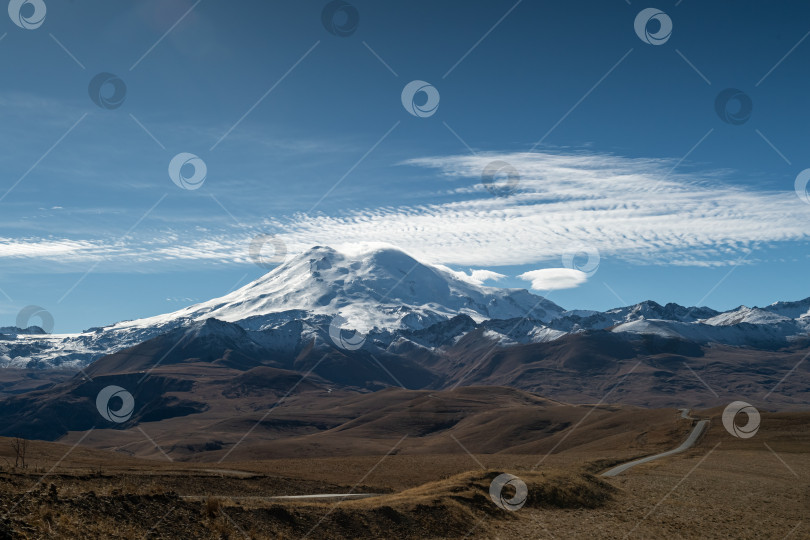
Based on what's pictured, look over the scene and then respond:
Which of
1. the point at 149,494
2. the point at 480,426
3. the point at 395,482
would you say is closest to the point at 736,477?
the point at 395,482

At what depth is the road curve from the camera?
61297 mm

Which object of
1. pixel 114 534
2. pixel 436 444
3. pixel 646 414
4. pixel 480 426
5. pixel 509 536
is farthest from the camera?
pixel 480 426

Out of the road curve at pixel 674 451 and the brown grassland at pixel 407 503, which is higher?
the road curve at pixel 674 451

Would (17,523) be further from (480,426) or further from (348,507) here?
(480,426)

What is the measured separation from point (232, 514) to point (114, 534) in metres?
6.05

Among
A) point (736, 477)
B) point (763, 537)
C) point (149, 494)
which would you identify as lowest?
point (149, 494)

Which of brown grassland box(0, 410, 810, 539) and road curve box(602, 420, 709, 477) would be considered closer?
brown grassland box(0, 410, 810, 539)

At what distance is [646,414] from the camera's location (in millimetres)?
138250

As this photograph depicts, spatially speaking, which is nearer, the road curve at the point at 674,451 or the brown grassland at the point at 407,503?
the brown grassland at the point at 407,503

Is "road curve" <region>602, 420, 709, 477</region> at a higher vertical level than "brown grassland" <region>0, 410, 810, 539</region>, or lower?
higher

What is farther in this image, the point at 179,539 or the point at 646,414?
the point at 646,414

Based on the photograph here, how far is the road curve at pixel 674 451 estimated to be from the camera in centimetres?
6130

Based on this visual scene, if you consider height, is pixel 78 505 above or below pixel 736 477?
below

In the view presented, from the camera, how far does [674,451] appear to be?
82312 mm
